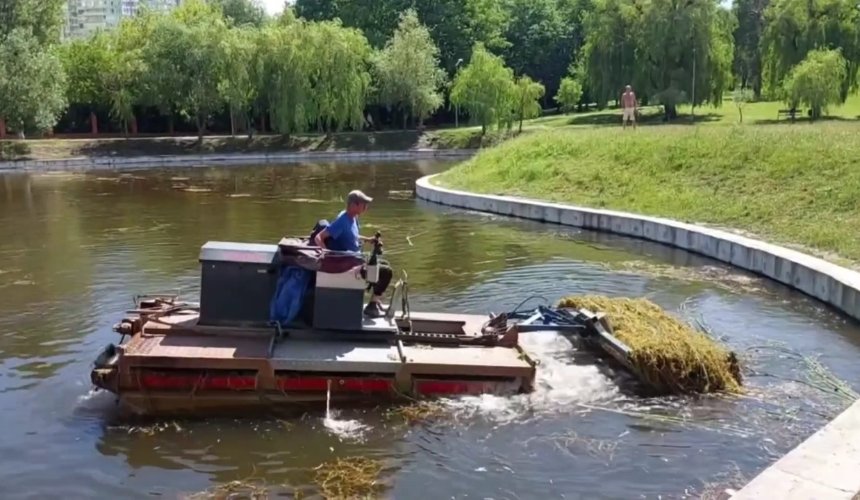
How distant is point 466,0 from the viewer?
67.4 meters

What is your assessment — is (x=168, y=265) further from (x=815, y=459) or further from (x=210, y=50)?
(x=210, y=50)

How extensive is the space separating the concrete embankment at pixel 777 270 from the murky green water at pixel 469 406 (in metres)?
0.38

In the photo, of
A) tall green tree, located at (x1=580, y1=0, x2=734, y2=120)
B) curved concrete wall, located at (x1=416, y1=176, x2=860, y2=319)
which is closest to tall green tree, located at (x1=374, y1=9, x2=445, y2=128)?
tall green tree, located at (x1=580, y1=0, x2=734, y2=120)

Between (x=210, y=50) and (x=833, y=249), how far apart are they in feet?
134

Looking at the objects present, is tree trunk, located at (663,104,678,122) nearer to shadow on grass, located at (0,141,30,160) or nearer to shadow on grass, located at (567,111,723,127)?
shadow on grass, located at (567,111,723,127)

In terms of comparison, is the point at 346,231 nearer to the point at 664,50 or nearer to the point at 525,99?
the point at 664,50

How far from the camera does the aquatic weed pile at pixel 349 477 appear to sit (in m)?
6.57

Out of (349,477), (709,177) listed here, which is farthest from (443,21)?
(349,477)

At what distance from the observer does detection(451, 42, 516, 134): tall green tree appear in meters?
48.5

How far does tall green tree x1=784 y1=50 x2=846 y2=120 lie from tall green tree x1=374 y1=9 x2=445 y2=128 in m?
21.4

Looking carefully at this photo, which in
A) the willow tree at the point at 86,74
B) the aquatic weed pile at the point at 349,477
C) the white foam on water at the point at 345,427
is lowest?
the aquatic weed pile at the point at 349,477

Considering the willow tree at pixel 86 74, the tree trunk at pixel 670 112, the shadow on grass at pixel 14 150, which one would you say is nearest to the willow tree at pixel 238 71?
the willow tree at pixel 86 74

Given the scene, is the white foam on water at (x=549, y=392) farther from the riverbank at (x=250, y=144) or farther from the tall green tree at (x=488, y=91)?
the tall green tree at (x=488, y=91)

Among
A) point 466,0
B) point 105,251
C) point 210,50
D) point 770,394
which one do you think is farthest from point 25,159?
point 770,394
